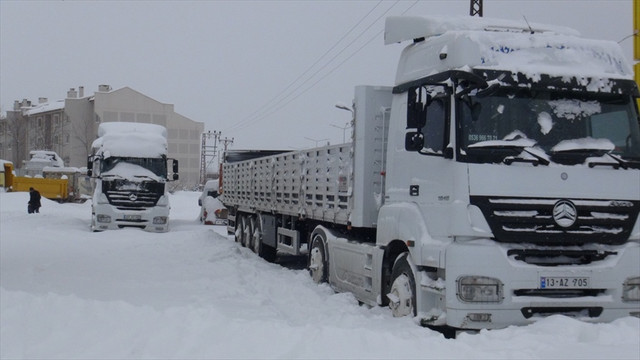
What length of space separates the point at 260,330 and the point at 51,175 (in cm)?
5218

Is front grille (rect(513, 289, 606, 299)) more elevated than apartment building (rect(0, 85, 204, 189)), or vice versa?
apartment building (rect(0, 85, 204, 189))

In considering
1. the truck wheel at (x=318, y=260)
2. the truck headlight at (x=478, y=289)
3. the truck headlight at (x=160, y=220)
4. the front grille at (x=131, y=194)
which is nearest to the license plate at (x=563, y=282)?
the truck headlight at (x=478, y=289)

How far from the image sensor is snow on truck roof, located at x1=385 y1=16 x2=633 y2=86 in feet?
23.2

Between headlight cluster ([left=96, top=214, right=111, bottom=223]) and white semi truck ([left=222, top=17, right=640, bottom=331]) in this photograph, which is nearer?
white semi truck ([left=222, top=17, right=640, bottom=331])

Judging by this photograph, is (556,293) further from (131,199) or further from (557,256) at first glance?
(131,199)

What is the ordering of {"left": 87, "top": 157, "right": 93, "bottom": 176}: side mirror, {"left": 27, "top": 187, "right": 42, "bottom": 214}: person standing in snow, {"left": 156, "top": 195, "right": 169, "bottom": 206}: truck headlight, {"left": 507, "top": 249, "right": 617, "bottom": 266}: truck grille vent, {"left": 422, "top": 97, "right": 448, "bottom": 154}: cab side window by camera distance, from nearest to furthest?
1. {"left": 507, "top": 249, "right": 617, "bottom": 266}: truck grille vent
2. {"left": 422, "top": 97, "right": 448, "bottom": 154}: cab side window
3. {"left": 87, "top": 157, "right": 93, "bottom": 176}: side mirror
4. {"left": 156, "top": 195, "right": 169, "bottom": 206}: truck headlight
5. {"left": 27, "top": 187, "right": 42, "bottom": 214}: person standing in snow

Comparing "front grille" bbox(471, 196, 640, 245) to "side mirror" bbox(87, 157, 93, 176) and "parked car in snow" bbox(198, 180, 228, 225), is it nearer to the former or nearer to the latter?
"side mirror" bbox(87, 157, 93, 176)

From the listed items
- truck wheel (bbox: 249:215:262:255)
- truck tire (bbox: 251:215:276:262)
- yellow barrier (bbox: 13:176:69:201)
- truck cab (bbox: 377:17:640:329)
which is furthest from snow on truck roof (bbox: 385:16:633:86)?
yellow barrier (bbox: 13:176:69:201)

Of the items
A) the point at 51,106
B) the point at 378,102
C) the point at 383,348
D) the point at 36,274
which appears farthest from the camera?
the point at 51,106

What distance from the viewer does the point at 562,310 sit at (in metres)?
6.91

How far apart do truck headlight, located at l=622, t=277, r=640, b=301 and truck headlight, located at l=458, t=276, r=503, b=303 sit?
4.44ft

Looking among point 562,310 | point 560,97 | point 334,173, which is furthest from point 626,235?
point 334,173

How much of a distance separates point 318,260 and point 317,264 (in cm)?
7

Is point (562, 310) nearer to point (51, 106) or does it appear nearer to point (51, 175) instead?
point (51, 175)
